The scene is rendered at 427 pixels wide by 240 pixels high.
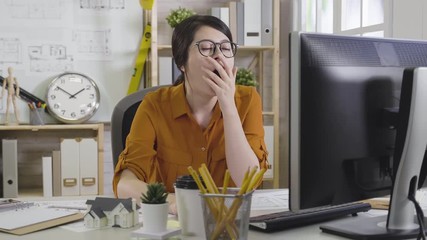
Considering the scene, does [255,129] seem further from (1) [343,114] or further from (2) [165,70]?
(2) [165,70]

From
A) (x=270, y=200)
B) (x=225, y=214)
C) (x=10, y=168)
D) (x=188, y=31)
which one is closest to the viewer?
(x=225, y=214)

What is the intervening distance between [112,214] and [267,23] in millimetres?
2476

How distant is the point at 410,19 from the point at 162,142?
123 centimetres

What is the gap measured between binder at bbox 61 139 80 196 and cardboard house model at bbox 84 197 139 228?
2.08 metres

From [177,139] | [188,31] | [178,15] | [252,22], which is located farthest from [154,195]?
[252,22]

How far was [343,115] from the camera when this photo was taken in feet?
3.43

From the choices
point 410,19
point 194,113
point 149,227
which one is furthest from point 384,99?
point 410,19

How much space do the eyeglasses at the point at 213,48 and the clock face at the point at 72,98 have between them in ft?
6.35

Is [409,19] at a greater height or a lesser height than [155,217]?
greater

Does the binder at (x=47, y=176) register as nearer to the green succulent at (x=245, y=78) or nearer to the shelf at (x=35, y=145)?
the shelf at (x=35, y=145)

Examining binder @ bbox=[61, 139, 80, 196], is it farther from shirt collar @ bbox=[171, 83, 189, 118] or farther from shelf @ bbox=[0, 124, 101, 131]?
shirt collar @ bbox=[171, 83, 189, 118]

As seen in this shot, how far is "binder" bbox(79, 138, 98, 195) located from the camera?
3219 mm

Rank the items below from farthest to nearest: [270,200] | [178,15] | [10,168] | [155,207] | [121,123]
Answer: [178,15] → [10,168] → [121,123] → [270,200] → [155,207]

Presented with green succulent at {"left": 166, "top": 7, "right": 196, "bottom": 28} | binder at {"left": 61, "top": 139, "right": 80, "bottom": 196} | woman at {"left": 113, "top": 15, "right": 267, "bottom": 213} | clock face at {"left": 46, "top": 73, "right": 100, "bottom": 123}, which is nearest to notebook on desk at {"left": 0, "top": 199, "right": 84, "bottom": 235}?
woman at {"left": 113, "top": 15, "right": 267, "bottom": 213}
